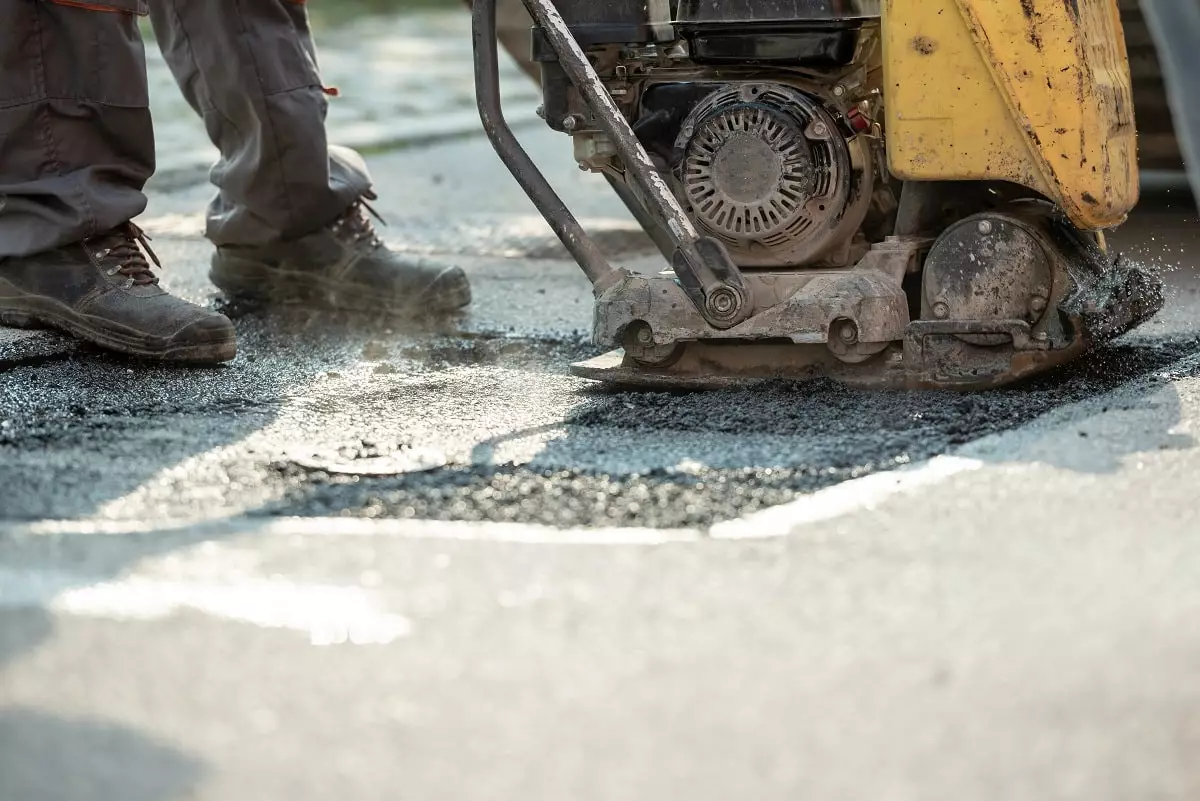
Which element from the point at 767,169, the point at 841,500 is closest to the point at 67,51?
the point at 767,169

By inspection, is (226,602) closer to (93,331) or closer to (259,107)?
(93,331)

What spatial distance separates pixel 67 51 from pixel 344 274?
3.01 ft

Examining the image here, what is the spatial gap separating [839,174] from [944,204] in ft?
0.85

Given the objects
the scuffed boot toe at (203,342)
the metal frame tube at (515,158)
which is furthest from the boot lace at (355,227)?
the metal frame tube at (515,158)

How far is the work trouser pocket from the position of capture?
10.5ft

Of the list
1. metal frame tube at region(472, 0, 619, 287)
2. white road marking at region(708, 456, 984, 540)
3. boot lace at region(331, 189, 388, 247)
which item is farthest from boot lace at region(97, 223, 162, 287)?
white road marking at region(708, 456, 984, 540)

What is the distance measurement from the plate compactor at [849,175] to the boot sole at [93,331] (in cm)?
75

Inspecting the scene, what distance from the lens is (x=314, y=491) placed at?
2.32m

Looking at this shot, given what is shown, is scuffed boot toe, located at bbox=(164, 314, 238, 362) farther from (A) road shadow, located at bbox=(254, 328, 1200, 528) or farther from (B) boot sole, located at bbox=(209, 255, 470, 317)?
(A) road shadow, located at bbox=(254, 328, 1200, 528)

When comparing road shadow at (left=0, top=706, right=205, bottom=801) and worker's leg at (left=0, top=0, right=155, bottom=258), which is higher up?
worker's leg at (left=0, top=0, right=155, bottom=258)

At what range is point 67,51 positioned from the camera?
328 centimetres

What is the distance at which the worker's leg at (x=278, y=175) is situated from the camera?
376 centimetres

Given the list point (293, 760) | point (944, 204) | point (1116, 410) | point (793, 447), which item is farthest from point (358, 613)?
point (944, 204)

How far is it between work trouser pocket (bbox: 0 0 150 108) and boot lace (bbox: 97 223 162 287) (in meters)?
0.28
